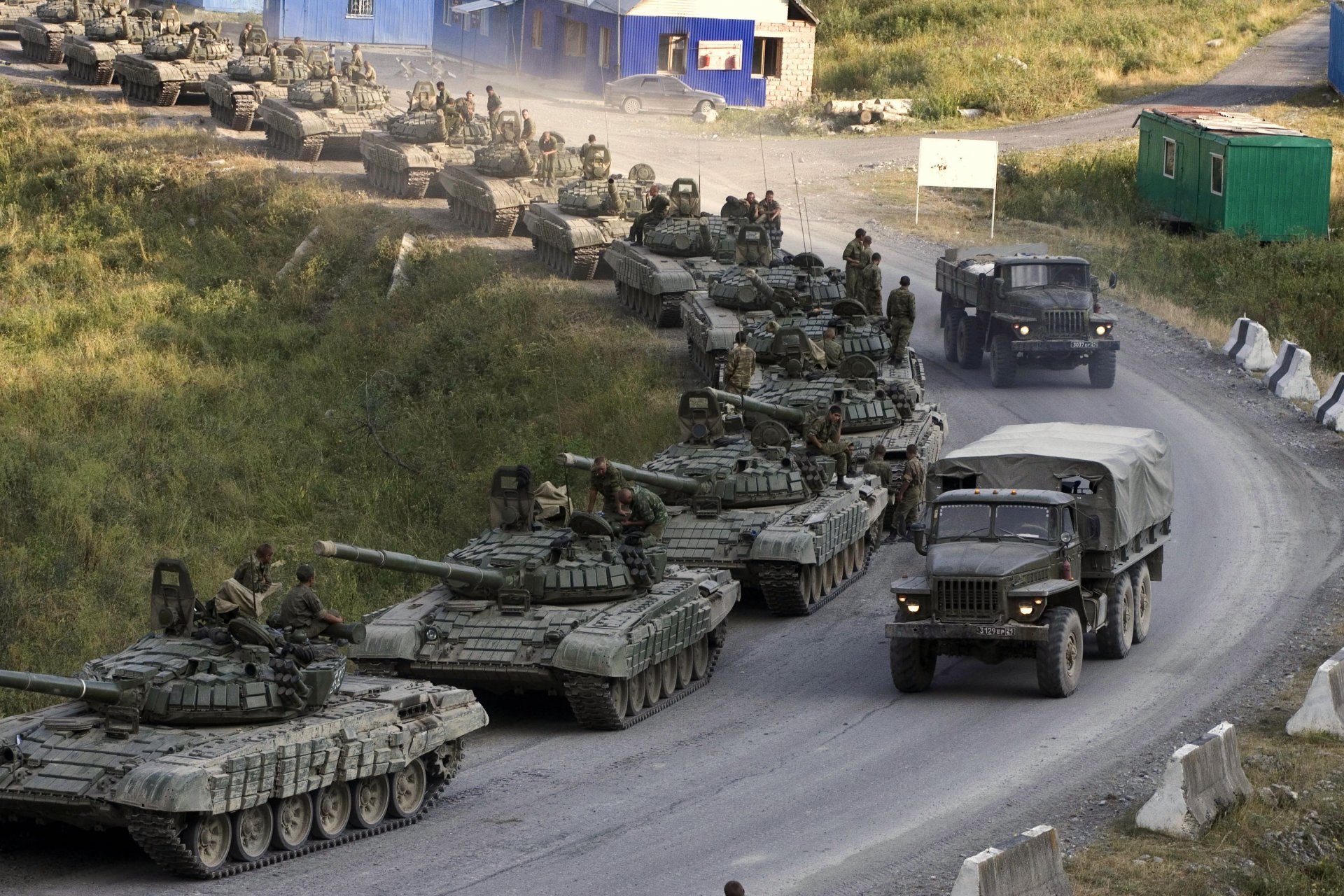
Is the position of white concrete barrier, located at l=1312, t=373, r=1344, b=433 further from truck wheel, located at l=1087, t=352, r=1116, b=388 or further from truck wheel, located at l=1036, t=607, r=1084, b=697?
truck wheel, located at l=1036, t=607, r=1084, b=697

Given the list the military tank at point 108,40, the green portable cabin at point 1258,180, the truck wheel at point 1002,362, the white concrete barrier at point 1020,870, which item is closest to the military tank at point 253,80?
the military tank at point 108,40

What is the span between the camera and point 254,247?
141ft

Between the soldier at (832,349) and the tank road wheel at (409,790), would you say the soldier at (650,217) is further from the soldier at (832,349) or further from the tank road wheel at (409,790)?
the tank road wheel at (409,790)

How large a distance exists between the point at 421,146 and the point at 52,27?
936 inches

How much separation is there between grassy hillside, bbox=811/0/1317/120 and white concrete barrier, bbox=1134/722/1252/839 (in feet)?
146

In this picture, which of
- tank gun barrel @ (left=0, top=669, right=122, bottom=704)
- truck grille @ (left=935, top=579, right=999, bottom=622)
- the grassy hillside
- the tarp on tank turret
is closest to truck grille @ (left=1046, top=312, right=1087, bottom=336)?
the tarp on tank turret

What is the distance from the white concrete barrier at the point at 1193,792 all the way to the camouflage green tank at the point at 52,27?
53.8m

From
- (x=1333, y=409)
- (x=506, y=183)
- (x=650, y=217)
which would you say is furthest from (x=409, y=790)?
(x=506, y=183)

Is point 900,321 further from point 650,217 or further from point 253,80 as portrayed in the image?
point 253,80

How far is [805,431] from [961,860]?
35.2ft

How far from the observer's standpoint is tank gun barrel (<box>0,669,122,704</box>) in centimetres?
1338

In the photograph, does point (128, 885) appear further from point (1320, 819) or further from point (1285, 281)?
point (1285, 281)

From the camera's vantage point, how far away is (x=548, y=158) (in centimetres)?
4056

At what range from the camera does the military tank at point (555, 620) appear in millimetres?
17469
